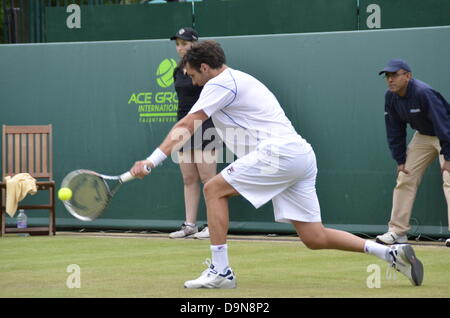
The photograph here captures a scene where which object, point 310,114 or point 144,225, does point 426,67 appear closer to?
point 310,114

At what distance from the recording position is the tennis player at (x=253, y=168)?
6.95m

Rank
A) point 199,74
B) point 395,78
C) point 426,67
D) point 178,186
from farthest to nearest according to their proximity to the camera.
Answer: point 178,186
point 426,67
point 395,78
point 199,74

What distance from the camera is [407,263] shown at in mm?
7070

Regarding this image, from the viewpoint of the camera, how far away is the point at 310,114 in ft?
35.2

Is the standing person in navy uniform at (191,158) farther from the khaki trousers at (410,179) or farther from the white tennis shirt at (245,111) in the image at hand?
the white tennis shirt at (245,111)

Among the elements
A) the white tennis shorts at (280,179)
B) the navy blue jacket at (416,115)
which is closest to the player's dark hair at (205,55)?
the white tennis shorts at (280,179)

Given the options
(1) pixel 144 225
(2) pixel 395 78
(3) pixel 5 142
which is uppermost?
(2) pixel 395 78

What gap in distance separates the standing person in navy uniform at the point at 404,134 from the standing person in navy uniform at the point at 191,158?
1956mm

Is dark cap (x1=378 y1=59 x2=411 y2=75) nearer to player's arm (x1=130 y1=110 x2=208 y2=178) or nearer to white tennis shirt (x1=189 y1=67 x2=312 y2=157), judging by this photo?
white tennis shirt (x1=189 y1=67 x2=312 y2=157)

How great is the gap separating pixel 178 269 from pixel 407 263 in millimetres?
2068

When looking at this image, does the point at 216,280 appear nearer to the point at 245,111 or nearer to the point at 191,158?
the point at 245,111

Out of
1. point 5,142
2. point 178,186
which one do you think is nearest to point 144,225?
point 178,186

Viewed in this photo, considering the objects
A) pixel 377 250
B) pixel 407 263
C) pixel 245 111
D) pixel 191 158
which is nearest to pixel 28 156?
pixel 191 158
